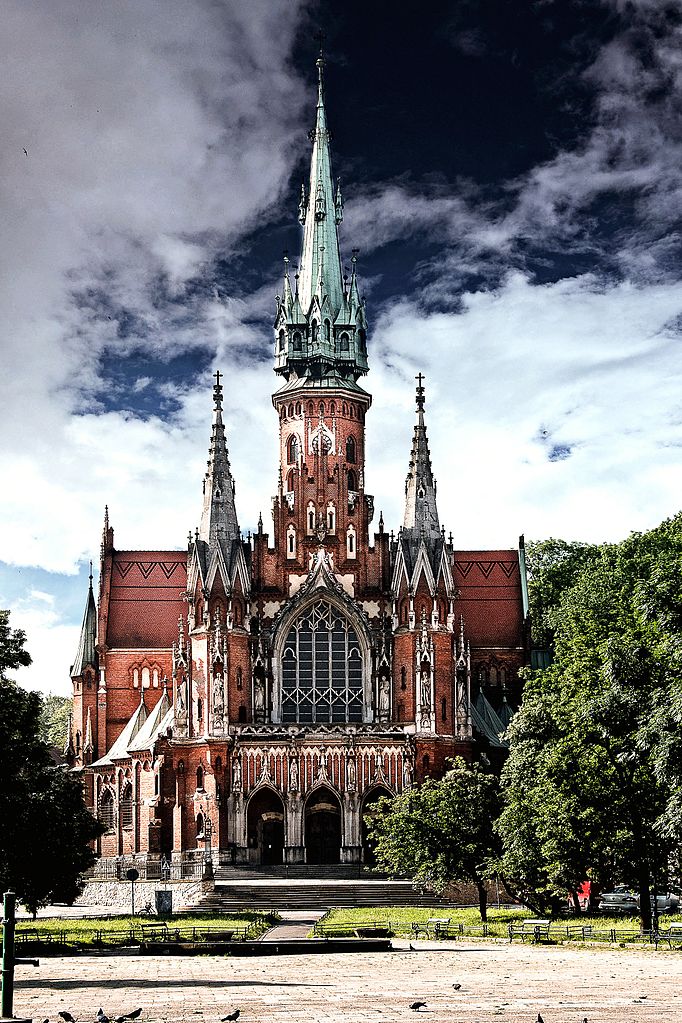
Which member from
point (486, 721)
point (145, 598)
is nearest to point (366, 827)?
point (486, 721)

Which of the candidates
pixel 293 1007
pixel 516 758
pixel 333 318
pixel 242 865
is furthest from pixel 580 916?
pixel 333 318

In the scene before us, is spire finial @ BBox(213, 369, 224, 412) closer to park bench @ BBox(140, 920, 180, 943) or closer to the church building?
the church building

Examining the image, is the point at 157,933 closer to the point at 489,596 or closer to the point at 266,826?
the point at 266,826

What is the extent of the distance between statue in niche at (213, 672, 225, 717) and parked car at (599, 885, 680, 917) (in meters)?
21.3

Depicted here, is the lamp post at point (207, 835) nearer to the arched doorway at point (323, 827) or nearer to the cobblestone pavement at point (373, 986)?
the arched doorway at point (323, 827)

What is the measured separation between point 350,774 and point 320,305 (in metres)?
27.6

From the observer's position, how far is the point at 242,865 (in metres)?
70.1

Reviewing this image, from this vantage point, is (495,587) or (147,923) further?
(495,587)

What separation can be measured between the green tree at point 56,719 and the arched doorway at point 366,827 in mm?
55072

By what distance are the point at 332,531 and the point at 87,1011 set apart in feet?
172

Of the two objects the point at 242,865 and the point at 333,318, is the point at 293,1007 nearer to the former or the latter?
the point at 242,865

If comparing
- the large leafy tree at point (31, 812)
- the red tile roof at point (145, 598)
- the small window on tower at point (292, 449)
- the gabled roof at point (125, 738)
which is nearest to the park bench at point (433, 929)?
the large leafy tree at point (31, 812)

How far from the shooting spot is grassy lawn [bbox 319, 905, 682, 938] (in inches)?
1804

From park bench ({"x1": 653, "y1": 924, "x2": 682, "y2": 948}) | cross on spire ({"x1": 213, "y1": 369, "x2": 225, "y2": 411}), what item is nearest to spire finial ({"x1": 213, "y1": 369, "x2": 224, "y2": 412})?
cross on spire ({"x1": 213, "y1": 369, "x2": 225, "y2": 411})
